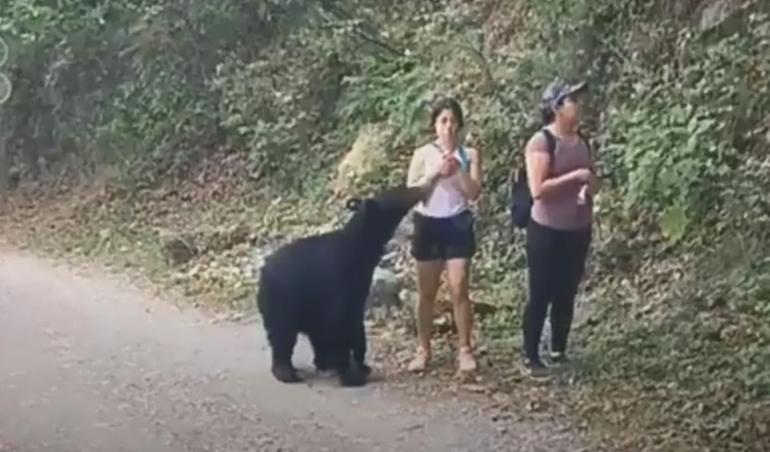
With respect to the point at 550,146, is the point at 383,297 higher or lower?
lower

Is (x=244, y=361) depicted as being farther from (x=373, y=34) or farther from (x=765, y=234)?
(x=373, y=34)

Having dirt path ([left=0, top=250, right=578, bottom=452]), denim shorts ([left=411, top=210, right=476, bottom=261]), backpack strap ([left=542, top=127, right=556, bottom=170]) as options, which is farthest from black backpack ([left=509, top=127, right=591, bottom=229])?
dirt path ([left=0, top=250, right=578, bottom=452])

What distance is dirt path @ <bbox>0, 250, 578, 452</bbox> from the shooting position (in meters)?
6.93

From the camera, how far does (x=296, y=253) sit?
7.87 metres

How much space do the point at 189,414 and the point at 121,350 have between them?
6.07ft

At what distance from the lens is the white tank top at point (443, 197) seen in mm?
7672

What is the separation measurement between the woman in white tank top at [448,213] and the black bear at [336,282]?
0.11 metres

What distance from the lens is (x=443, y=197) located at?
7703 millimetres

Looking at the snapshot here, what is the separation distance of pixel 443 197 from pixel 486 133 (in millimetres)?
3720

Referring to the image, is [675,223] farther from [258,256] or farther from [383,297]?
[258,256]

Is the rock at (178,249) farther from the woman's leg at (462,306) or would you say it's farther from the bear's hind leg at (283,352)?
the woman's leg at (462,306)

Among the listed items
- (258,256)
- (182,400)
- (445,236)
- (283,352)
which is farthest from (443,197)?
(258,256)

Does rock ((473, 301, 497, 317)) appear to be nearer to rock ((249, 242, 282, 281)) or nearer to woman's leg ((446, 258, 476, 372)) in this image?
woman's leg ((446, 258, 476, 372))

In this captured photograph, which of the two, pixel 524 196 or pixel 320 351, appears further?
pixel 320 351
